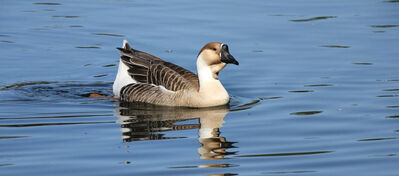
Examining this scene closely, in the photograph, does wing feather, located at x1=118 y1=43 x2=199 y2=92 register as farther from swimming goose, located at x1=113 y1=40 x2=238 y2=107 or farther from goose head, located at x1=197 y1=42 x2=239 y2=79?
goose head, located at x1=197 y1=42 x2=239 y2=79

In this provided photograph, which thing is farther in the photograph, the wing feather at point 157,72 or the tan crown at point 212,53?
the wing feather at point 157,72

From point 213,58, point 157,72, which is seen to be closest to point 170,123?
point 213,58

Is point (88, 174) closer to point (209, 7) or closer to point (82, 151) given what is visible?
point (82, 151)

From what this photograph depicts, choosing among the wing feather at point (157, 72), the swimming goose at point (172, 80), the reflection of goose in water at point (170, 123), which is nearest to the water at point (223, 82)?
the reflection of goose in water at point (170, 123)

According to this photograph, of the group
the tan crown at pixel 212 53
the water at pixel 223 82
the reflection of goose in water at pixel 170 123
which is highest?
the tan crown at pixel 212 53

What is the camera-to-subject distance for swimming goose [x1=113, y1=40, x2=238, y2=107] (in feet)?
46.7

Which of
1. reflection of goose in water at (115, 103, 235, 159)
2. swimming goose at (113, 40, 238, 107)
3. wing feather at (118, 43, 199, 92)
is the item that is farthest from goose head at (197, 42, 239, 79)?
reflection of goose in water at (115, 103, 235, 159)

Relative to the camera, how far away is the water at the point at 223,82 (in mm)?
10289

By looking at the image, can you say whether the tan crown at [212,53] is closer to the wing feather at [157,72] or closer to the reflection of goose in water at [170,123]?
the wing feather at [157,72]

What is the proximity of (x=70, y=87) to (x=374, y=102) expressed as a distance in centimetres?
587

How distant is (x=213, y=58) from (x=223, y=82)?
2.22 meters

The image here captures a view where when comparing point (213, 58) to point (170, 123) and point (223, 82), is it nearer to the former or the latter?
point (170, 123)

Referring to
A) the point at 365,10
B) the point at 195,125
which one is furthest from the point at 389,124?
the point at 365,10

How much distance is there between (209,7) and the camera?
2245 centimetres
